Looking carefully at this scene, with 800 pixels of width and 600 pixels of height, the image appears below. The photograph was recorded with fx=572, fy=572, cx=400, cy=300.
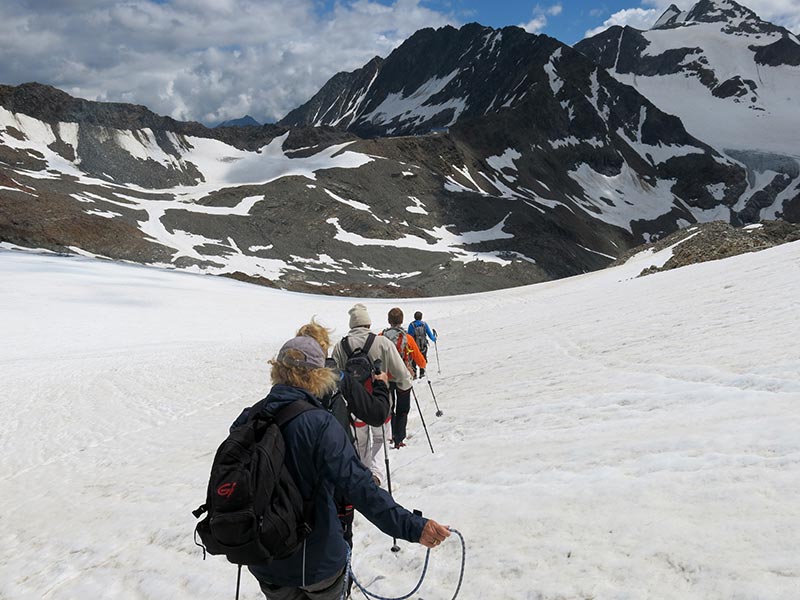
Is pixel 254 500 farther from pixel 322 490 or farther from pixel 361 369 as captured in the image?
pixel 361 369

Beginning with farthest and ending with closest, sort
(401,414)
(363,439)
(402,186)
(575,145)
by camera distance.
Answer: (575,145), (402,186), (401,414), (363,439)

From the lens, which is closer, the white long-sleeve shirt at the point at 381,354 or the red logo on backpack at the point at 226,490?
the red logo on backpack at the point at 226,490

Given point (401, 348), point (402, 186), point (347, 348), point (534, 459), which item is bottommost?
point (534, 459)

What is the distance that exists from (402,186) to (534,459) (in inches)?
3478

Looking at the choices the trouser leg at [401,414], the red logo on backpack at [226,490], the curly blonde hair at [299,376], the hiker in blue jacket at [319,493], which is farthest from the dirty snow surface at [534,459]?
the red logo on backpack at [226,490]

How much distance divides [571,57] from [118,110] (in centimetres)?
11991

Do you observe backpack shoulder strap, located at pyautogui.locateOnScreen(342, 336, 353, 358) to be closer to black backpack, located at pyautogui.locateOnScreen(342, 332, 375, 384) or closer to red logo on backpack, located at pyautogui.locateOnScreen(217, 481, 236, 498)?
black backpack, located at pyautogui.locateOnScreen(342, 332, 375, 384)

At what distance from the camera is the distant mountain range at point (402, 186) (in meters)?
64.9

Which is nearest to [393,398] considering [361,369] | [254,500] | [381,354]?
[381,354]

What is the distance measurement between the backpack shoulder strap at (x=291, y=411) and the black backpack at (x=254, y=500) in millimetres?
15

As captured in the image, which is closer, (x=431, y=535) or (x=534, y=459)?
(x=431, y=535)

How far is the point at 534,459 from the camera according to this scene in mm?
6141

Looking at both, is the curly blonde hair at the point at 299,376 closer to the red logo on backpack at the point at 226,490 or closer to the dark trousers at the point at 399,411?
the red logo on backpack at the point at 226,490

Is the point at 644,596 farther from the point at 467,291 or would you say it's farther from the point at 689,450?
the point at 467,291
